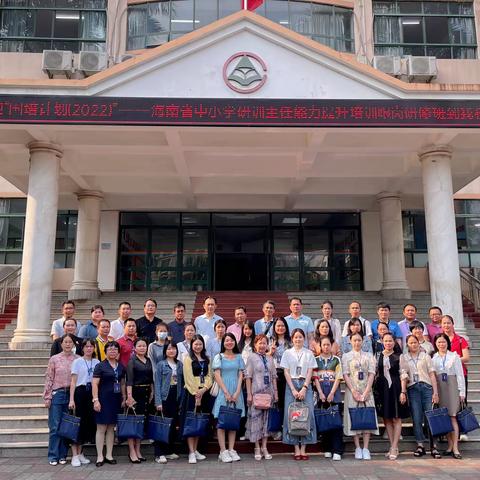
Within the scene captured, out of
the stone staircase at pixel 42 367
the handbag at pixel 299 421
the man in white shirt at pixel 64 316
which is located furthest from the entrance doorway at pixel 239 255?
the handbag at pixel 299 421

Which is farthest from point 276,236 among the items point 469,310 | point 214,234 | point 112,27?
point 112,27

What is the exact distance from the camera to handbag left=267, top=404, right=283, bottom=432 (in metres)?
6.59

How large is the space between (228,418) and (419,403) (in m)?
2.62

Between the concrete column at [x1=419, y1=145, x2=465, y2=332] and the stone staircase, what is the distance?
1186mm

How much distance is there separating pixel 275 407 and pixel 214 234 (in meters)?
12.0

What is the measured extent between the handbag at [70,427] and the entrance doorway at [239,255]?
12.2m

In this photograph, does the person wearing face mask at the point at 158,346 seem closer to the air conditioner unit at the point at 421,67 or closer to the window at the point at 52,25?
the air conditioner unit at the point at 421,67

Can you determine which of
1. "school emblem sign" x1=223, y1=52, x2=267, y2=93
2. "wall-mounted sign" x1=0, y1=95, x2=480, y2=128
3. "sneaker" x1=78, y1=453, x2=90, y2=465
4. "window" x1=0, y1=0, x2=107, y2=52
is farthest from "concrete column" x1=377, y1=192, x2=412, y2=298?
"window" x1=0, y1=0, x2=107, y2=52

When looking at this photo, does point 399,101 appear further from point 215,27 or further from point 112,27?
point 112,27

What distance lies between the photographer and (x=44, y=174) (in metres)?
10.7

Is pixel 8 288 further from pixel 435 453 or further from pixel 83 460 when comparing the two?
pixel 435 453

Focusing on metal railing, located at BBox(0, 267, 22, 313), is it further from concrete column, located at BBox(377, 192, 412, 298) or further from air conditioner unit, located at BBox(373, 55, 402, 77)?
air conditioner unit, located at BBox(373, 55, 402, 77)

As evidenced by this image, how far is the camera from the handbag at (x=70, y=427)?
611 centimetres

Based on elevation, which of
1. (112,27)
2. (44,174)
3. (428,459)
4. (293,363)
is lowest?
(428,459)
